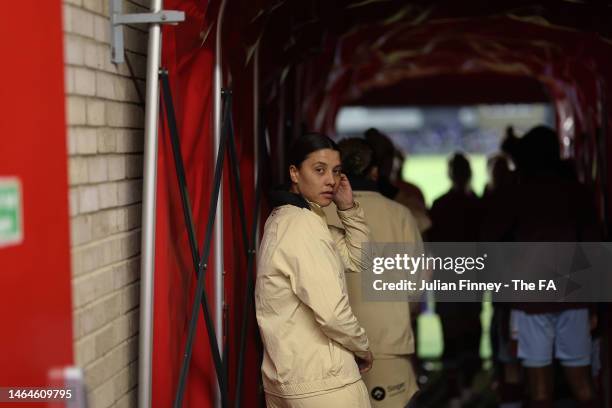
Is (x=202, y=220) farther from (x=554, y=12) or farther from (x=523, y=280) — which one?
(x=554, y=12)

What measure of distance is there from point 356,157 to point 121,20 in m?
1.57

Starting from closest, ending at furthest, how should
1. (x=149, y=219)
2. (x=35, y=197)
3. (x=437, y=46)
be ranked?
(x=35, y=197) < (x=149, y=219) < (x=437, y=46)

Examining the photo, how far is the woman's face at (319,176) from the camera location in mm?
3541

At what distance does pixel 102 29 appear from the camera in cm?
304

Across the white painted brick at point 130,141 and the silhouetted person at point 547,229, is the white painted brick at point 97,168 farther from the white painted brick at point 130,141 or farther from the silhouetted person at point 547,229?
the silhouetted person at point 547,229

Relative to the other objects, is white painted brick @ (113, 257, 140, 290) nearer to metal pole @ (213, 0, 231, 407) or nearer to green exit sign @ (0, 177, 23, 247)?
metal pole @ (213, 0, 231, 407)

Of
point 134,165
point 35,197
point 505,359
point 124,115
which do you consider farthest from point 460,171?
point 35,197

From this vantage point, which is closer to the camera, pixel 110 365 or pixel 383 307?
pixel 110 365

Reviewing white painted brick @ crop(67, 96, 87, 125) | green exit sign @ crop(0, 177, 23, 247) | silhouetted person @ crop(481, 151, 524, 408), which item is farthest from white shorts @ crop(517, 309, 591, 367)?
green exit sign @ crop(0, 177, 23, 247)

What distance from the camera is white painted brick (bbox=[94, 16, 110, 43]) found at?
299 cm

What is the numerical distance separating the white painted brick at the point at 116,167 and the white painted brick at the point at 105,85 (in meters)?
0.20

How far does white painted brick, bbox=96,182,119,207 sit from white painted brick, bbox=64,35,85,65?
1.35ft

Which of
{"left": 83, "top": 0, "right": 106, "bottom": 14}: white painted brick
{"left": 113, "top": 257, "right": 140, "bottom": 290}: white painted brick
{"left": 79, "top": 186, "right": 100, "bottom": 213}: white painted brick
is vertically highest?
{"left": 83, "top": 0, "right": 106, "bottom": 14}: white painted brick

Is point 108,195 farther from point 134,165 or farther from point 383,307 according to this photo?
point 383,307
